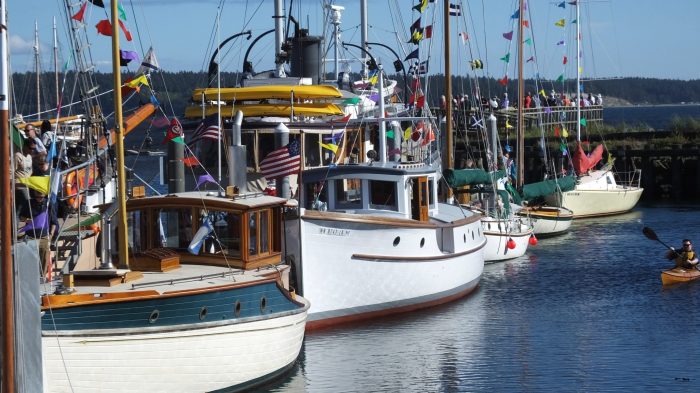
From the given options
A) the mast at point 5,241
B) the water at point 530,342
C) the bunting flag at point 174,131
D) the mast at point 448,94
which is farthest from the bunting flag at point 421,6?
the mast at point 5,241

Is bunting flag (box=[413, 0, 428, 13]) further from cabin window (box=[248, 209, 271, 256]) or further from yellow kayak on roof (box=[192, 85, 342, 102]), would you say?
cabin window (box=[248, 209, 271, 256])

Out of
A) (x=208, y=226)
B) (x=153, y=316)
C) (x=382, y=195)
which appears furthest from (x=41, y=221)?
(x=382, y=195)

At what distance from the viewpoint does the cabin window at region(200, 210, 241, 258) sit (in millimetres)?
22938

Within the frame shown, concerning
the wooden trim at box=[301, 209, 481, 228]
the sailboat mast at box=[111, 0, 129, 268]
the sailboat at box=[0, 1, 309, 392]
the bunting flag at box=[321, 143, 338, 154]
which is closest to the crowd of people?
the sailboat at box=[0, 1, 309, 392]

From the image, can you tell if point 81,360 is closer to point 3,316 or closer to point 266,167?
point 3,316

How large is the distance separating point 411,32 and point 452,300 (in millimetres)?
12545

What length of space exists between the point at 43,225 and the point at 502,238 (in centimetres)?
2179

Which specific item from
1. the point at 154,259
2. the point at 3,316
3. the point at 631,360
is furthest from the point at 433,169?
the point at 3,316

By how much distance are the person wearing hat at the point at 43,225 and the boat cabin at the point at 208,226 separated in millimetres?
1866

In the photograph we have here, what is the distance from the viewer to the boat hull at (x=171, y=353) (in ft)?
61.7

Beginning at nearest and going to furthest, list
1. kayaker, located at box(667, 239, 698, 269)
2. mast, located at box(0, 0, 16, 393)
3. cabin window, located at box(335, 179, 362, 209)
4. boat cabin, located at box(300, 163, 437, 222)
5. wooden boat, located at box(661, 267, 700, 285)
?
1. mast, located at box(0, 0, 16, 393)
2. boat cabin, located at box(300, 163, 437, 222)
3. cabin window, located at box(335, 179, 362, 209)
4. wooden boat, located at box(661, 267, 700, 285)
5. kayaker, located at box(667, 239, 698, 269)

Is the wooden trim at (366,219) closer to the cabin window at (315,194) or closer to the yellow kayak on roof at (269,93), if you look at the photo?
the cabin window at (315,194)

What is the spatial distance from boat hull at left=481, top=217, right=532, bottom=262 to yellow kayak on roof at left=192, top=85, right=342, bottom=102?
8.42 m

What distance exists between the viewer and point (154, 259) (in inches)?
877
